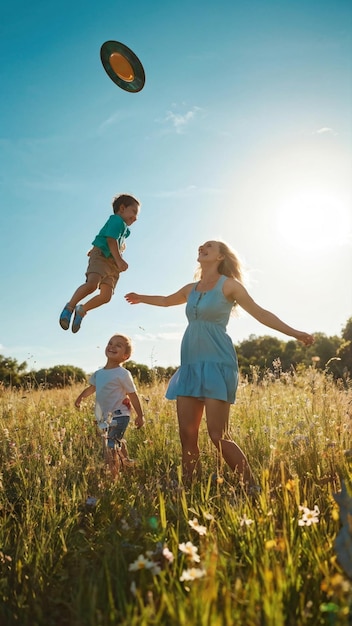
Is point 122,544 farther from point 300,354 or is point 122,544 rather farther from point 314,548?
point 300,354

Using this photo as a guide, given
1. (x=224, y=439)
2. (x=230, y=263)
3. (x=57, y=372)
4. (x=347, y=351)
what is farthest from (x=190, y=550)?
(x=57, y=372)

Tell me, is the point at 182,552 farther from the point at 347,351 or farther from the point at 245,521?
the point at 347,351

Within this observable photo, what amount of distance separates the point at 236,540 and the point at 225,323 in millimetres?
2031

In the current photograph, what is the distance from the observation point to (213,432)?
4.01m

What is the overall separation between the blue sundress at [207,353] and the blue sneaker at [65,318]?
2203mm

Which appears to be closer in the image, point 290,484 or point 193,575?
point 193,575

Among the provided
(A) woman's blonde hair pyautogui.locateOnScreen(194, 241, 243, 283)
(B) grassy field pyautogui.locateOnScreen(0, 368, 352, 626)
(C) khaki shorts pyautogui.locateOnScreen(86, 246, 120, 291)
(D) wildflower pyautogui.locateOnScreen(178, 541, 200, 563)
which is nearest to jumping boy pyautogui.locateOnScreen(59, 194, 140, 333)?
(C) khaki shorts pyautogui.locateOnScreen(86, 246, 120, 291)

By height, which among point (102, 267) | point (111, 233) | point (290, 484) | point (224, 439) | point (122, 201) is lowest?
point (290, 484)

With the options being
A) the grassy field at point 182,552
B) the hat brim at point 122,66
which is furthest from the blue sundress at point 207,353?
the hat brim at point 122,66

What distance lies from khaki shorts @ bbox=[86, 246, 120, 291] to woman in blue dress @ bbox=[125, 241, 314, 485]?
7.14 feet

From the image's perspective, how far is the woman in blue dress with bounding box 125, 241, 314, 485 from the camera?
4027 mm

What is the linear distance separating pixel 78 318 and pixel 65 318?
15cm

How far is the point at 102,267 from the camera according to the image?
652 cm

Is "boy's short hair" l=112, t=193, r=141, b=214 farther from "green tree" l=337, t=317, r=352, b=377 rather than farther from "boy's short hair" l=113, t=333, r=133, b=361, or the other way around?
"green tree" l=337, t=317, r=352, b=377
